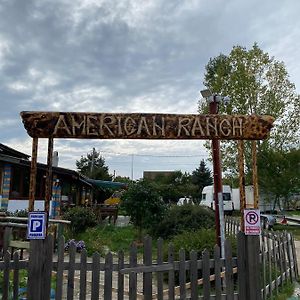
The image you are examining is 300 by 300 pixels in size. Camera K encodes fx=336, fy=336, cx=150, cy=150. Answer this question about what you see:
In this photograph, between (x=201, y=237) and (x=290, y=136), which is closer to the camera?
(x=201, y=237)

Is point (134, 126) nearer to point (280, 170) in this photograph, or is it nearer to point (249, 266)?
point (249, 266)

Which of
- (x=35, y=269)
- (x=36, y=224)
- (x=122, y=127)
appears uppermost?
(x=122, y=127)

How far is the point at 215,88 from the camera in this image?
78.4 ft

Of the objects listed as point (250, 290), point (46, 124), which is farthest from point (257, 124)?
point (46, 124)

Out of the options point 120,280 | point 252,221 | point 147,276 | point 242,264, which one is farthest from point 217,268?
point 120,280

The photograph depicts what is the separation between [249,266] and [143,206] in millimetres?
9431

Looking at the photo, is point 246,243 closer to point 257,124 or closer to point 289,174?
point 257,124

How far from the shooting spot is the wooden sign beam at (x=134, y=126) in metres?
4.30

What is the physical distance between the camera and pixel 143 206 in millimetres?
13641

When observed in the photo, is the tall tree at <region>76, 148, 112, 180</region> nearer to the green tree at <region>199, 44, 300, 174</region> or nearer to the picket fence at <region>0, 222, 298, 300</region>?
the green tree at <region>199, 44, 300, 174</region>

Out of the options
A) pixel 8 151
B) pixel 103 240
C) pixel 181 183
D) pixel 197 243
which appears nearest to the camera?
pixel 197 243

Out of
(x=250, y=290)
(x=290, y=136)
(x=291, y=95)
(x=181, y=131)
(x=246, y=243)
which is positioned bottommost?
(x=250, y=290)

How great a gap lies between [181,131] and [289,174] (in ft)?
57.2

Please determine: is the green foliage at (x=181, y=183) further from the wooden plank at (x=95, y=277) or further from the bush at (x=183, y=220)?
the wooden plank at (x=95, y=277)
